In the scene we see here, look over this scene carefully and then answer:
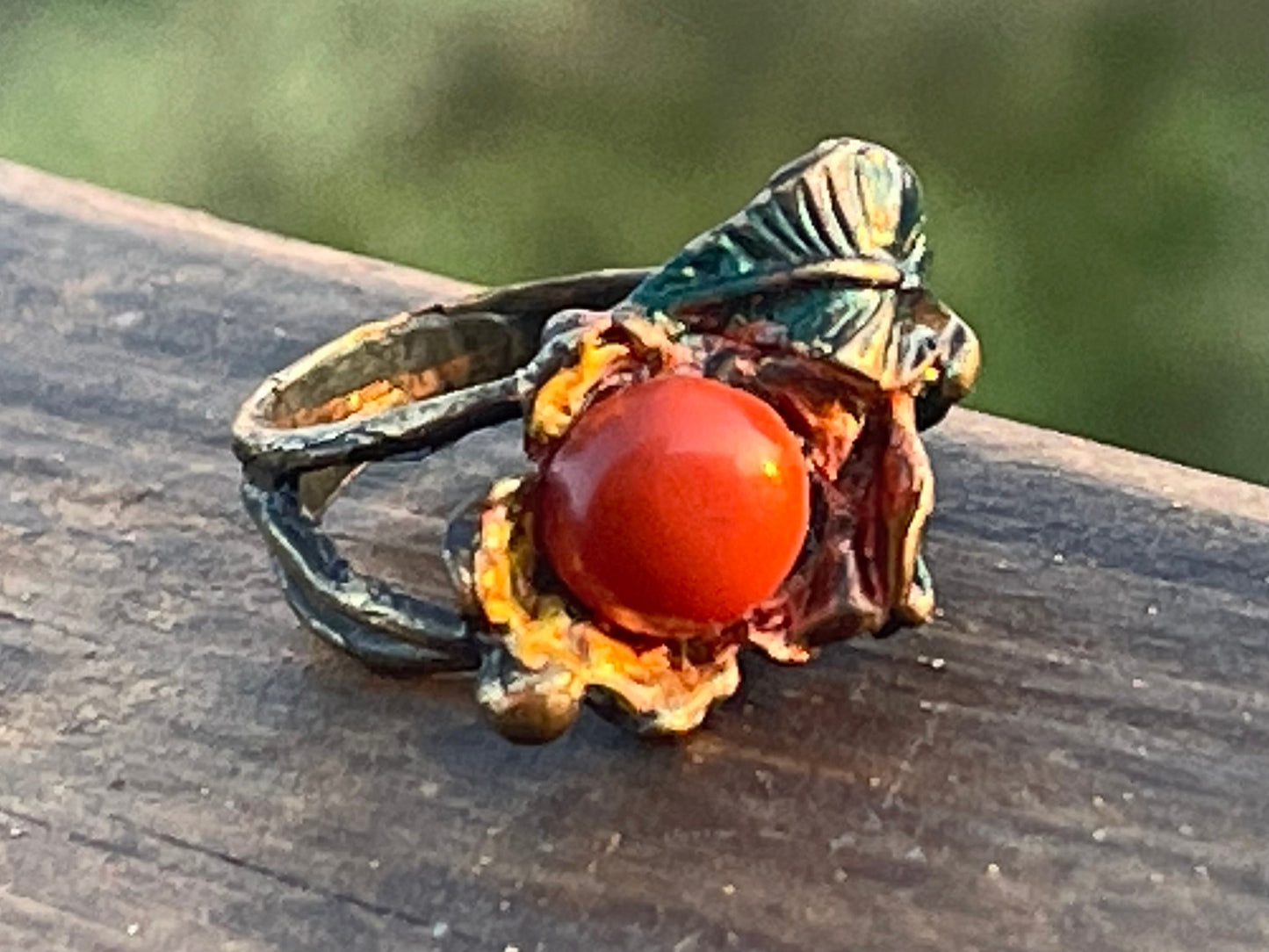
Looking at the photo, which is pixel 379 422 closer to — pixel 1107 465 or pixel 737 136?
pixel 1107 465

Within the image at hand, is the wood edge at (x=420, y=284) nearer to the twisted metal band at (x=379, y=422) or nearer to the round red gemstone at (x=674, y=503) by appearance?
the twisted metal band at (x=379, y=422)

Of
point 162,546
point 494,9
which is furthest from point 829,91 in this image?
point 162,546

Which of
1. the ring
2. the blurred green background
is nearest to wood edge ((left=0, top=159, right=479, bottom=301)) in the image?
the ring

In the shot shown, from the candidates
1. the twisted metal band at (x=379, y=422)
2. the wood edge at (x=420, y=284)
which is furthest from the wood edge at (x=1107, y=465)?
the twisted metal band at (x=379, y=422)

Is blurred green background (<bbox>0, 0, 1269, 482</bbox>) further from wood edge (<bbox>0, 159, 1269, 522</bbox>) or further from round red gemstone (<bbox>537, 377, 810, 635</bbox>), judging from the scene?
round red gemstone (<bbox>537, 377, 810, 635</bbox>)

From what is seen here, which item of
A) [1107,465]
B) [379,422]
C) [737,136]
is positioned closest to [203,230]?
[379,422]

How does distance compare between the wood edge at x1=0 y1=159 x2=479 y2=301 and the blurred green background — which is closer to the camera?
the wood edge at x1=0 y1=159 x2=479 y2=301
